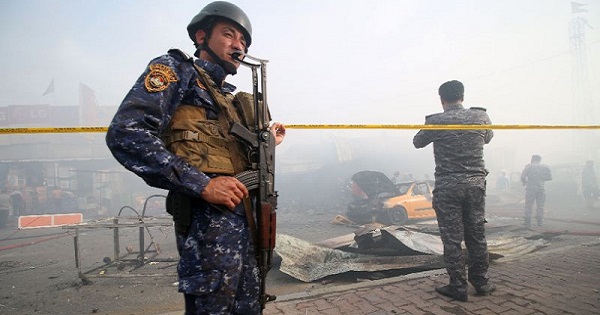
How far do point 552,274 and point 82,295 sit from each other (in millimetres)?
6639

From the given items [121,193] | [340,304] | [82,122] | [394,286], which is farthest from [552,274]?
[82,122]

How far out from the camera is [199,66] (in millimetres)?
1742

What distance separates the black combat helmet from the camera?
181 cm

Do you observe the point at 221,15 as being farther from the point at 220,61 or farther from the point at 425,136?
the point at 425,136

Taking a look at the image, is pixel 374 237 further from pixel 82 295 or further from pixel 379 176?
pixel 379 176

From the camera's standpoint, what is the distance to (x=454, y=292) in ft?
11.1

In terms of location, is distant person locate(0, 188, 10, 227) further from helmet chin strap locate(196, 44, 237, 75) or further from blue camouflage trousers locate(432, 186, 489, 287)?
blue camouflage trousers locate(432, 186, 489, 287)

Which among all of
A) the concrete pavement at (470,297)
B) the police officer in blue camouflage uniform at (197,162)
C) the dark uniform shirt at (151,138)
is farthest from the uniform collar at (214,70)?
the concrete pavement at (470,297)

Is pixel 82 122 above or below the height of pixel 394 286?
above

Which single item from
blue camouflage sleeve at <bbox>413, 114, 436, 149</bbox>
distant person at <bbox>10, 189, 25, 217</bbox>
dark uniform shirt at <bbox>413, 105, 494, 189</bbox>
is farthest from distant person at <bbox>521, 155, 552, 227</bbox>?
distant person at <bbox>10, 189, 25, 217</bbox>

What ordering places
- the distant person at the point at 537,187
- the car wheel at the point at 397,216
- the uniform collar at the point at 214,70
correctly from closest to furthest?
the uniform collar at the point at 214,70 < the distant person at the point at 537,187 < the car wheel at the point at 397,216

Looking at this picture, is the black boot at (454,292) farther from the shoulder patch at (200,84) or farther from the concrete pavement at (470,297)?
the shoulder patch at (200,84)

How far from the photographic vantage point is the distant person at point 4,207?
14453 millimetres

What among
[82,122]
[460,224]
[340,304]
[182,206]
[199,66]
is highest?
[82,122]
